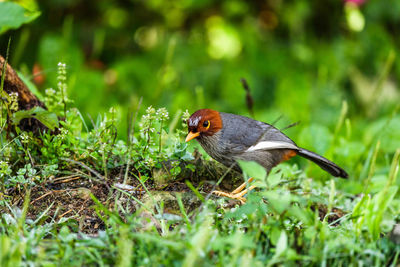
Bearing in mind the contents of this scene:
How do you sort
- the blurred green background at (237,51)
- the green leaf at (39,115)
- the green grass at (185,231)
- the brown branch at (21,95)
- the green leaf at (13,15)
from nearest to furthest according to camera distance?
the green grass at (185,231)
the green leaf at (39,115)
the brown branch at (21,95)
the green leaf at (13,15)
the blurred green background at (237,51)

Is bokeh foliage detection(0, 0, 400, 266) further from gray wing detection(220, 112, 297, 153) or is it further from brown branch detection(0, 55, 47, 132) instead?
brown branch detection(0, 55, 47, 132)

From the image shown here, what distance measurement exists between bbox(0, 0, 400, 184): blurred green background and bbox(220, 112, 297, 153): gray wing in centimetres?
239

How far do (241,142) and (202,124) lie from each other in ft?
0.92

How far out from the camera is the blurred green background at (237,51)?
20.6ft

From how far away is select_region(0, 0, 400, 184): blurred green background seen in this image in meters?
6.28

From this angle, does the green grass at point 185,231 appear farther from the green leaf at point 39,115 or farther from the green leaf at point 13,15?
the green leaf at point 13,15

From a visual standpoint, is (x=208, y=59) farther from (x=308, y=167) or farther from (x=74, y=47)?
(x=308, y=167)

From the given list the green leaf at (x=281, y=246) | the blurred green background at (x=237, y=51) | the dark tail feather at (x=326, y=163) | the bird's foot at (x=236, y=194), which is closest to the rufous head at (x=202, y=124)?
the bird's foot at (x=236, y=194)

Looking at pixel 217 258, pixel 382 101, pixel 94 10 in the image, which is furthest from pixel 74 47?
pixel 217 258

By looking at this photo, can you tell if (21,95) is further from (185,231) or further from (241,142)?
(185,231)

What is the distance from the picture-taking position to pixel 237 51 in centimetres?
729

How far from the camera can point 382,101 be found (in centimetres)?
694

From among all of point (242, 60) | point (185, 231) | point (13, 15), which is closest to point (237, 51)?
point (242, 60)

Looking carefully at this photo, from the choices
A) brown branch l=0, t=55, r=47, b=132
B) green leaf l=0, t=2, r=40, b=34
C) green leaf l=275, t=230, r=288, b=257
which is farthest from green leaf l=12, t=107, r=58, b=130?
green leaf l=275, t=230, r=288, b=257
